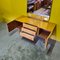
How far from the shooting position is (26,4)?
1.93 m

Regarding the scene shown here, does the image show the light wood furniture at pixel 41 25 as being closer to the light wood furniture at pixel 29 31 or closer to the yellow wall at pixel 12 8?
the light wood furniture at pixel 29 31

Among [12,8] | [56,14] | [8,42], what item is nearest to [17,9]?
[12,8]

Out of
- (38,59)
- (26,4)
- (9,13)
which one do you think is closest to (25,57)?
(38,59)

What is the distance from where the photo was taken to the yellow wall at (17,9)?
5.52 ft

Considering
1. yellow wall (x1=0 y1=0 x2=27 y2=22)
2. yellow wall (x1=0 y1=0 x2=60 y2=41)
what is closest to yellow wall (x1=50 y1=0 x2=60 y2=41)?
yellow wall (x1=0 y1=0 x2=60 y2=41)

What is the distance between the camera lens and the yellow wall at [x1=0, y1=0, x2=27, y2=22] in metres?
2.01

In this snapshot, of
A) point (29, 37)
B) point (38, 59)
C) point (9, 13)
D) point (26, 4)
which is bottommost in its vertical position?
point (38, 59)

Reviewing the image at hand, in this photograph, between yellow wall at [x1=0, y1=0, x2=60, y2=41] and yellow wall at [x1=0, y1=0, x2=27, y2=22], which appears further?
yellow wall at [x1=0, y1=0, x2=27, y2=22]

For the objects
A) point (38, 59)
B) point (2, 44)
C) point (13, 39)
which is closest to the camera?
point (38, 59)

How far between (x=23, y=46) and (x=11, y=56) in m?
0.30

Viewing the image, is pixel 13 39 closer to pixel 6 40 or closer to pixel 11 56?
pixel 6 40

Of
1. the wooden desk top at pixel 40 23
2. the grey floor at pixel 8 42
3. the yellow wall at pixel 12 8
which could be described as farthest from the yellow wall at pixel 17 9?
the grey floor at pixel 8 42

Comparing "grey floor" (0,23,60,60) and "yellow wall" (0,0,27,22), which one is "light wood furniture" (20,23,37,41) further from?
"yellow wall" (0,0,27,22)

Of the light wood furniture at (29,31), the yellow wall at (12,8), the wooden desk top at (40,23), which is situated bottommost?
the light wood furniture at (29,31)
